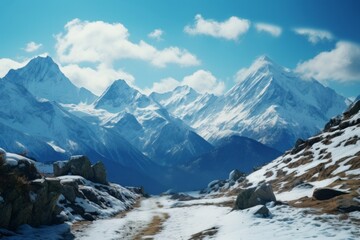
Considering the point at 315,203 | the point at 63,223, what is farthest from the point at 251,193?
the point at 63,223

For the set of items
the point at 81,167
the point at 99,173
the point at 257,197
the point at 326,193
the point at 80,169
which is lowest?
the point at 326,193

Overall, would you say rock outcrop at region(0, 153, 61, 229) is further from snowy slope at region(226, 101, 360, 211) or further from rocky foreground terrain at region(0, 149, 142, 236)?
snowy slope at region(226, 101, 360, 211)

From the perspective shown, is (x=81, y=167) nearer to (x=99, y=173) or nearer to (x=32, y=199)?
(x=99, y=173)

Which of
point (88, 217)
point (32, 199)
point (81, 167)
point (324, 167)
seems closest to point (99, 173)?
point (81, 167)

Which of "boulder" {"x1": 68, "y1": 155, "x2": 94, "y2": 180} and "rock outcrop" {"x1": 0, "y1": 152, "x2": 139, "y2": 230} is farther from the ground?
"boulder" {"x1": 68, "y1": 155, "x2": 94, "y2": 180}

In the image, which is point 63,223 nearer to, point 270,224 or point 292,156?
point 270,224

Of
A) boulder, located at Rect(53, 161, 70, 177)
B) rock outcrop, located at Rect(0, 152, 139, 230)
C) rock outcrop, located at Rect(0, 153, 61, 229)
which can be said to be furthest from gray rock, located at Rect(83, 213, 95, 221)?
boulder, located at Rect(53, 161, 70, 177)

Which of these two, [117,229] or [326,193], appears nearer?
[326,193]

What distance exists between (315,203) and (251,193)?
8705 mm

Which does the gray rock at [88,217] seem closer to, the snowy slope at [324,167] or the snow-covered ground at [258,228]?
the snow-covered ground at [258,228]

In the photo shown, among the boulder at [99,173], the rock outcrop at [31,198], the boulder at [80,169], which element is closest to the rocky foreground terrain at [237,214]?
the rock outcrop at [31,198]

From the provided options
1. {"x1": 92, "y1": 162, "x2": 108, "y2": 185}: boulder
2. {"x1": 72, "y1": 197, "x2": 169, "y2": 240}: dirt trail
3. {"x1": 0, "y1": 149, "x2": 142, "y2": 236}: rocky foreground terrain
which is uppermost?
{"x1": 92, "y1": 162, "x2": 108, "y2": 185}: boulder

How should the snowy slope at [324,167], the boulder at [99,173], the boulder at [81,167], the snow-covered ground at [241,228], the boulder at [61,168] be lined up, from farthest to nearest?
the boulder at [99,173] → the boulder at [61,168] → the boulder at [81,167] → the snowy slope at [324,167] → the snow-covered ground at [241,228]

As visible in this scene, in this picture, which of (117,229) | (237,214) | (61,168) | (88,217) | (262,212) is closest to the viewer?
(262,212)
